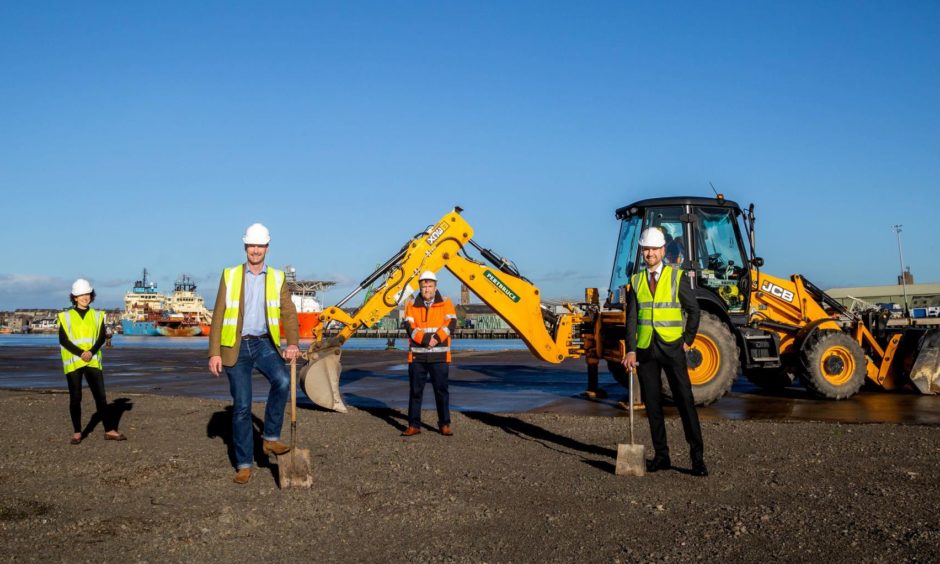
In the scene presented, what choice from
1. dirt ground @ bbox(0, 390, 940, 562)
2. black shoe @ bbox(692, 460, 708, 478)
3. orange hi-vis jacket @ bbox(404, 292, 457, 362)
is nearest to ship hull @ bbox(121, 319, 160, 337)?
dirt ground @ bbox(0, 390, 940, 562)

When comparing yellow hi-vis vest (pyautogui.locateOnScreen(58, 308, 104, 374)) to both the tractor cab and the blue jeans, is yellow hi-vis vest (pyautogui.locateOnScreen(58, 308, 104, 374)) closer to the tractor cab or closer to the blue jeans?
the blue jeans

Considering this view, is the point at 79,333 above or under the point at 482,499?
above

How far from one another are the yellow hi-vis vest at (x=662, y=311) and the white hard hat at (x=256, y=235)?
10.2ft

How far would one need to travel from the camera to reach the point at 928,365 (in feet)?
40.4

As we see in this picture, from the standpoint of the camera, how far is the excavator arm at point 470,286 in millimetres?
12352

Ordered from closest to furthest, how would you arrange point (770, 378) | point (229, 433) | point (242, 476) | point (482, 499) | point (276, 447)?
point (482, 499) < point (242, 476) < point (276, 447) < point (229, 433) < point (770, 378)

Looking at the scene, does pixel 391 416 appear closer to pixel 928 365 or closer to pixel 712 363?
pixel 712 363

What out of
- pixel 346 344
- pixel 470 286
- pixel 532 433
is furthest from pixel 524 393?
pixel 346 344

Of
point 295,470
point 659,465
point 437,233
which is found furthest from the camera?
point 437,233

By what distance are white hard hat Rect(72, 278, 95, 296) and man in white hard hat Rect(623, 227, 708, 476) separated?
5690mm

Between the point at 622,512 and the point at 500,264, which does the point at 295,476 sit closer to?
the point at 622,512

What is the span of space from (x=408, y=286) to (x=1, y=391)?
8412mm

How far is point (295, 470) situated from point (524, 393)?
8341 mm

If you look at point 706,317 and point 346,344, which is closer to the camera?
point 706,317
